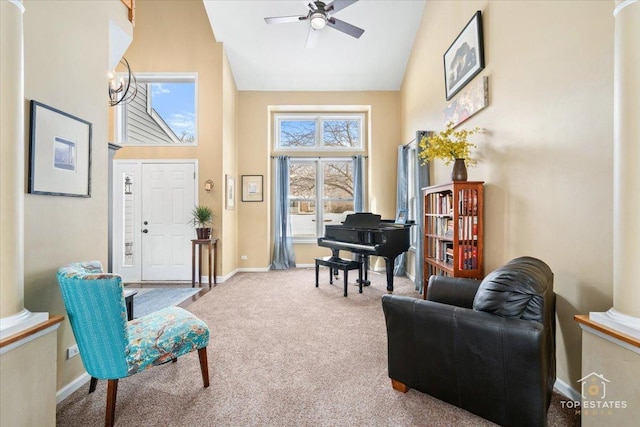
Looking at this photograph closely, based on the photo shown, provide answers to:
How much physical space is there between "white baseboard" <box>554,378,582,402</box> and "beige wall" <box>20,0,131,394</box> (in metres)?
3.05

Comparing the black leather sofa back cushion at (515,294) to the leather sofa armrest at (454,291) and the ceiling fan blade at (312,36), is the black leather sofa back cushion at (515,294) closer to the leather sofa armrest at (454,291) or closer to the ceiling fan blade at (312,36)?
the leather sofa armrest at (454,291)

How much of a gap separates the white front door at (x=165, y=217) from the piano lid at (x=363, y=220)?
111 inches

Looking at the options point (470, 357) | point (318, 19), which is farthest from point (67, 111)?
point (470, 357)

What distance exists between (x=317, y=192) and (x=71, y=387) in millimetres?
5060

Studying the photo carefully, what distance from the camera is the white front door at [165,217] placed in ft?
16.9

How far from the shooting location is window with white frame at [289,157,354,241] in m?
6.41

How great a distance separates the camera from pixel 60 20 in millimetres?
1939

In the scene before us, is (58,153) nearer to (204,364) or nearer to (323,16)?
(204,364)

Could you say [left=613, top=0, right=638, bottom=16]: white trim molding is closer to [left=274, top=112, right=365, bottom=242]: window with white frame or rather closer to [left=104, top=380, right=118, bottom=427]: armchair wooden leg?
[left=104, top=380, right=118, bottom=427]: armchair wooden leg

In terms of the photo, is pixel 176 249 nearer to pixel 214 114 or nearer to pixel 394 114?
pixel 214 114

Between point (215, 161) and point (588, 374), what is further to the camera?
point (215, 161)

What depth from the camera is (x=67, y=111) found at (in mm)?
2008

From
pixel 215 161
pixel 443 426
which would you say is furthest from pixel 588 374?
pixel 215 161

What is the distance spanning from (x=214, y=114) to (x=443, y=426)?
527 centimetres
